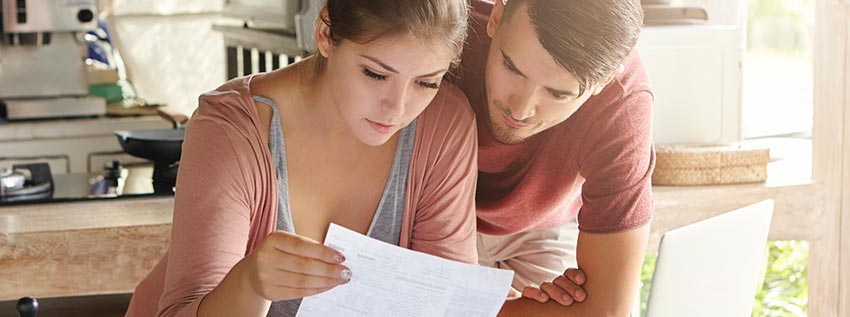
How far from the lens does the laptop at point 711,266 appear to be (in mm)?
1766

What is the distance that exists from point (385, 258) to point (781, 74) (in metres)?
2.34

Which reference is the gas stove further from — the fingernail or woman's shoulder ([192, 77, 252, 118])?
the fingernail

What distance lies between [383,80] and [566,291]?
0.56 metres

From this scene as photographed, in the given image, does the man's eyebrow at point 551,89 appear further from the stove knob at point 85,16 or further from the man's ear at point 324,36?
the stove knob at point 85,16

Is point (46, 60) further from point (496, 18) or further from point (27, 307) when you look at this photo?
point (496, 18)

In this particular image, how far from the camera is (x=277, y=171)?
1.60m

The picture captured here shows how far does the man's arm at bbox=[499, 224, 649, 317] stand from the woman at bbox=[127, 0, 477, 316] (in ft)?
0.60

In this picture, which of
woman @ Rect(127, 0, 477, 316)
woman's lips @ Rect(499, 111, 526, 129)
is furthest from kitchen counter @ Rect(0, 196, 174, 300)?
woman's lips @ Rect(499, 111, 526, 129)

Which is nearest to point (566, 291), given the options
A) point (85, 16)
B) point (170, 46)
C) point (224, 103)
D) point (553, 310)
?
point (553, 310)

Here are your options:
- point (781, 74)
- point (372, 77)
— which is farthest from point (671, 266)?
point (781, 74)

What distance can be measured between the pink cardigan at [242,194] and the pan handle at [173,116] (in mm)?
1572

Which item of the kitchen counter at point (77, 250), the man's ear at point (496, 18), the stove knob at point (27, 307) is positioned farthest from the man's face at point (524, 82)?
the kitchen counter at point (77, 250)

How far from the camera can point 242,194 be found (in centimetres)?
151

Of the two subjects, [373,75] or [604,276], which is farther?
[604,276]
